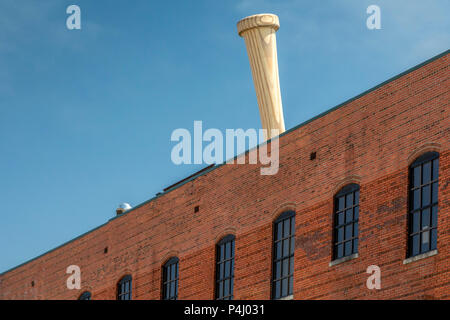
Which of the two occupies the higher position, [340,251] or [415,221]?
[415,221]

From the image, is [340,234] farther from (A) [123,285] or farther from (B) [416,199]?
(A) [123,285]

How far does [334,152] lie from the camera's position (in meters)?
32.3

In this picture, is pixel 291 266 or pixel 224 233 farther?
pixel 224 233

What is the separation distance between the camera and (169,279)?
1524 inches

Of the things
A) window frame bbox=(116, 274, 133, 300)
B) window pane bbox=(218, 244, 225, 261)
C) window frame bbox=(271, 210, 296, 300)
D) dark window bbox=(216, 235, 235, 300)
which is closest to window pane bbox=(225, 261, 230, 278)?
dark window bbox=(216, 235, 235, 300)

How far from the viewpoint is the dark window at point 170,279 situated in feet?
126

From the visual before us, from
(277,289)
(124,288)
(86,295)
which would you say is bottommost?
(277,289)

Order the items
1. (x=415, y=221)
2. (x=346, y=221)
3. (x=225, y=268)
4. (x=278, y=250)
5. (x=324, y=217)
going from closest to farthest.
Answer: (x=415, y=221) → (x=346, y=221) → (x=324, y=217) → (x=278, y=250) → (x=225, y=268)

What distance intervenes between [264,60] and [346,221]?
16.9 metres

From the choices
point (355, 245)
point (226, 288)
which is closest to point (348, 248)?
point (355, 245)

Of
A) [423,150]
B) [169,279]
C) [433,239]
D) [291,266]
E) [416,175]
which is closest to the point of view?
[433,239]
